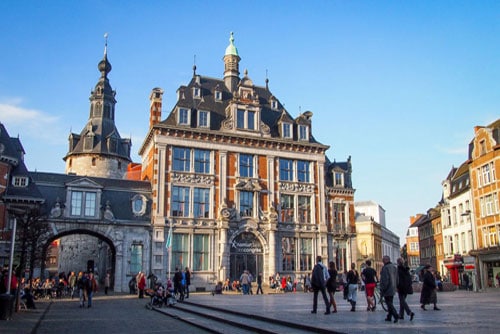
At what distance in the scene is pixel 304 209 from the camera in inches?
1876

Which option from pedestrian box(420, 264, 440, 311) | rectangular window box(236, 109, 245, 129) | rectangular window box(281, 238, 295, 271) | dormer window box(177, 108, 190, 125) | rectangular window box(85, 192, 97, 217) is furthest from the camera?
rectangular window box(236, 109, 245, 129)

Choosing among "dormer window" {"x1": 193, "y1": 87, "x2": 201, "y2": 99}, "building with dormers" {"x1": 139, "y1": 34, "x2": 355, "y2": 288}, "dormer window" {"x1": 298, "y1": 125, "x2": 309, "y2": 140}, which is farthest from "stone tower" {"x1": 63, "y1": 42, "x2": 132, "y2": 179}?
"dormer window" {"x1": 298, "y1": 125, "x2": 309, "y2": 140}

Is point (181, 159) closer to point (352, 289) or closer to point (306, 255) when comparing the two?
point (306, 255)

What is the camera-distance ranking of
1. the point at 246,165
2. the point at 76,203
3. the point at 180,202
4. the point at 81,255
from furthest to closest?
the point at 81,255 < the point at 246,165 < the point at 180,202 < the point at 76,203

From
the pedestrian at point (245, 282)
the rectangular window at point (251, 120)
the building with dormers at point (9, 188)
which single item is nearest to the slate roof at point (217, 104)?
the rectangular window at point (251, 120)

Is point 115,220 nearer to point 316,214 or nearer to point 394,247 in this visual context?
point 316,214

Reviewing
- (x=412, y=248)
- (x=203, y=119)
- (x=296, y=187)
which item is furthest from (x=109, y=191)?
(x=412, y=248)

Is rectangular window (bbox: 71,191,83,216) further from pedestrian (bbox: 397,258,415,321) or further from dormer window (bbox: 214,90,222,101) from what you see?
pedestrian (bbox: 397,258,415,321)

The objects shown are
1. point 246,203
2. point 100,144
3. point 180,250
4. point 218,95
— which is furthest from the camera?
point 100,144

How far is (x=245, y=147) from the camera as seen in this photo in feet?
151

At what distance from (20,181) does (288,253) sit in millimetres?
23462

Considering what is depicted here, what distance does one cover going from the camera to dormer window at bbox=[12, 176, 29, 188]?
122ft

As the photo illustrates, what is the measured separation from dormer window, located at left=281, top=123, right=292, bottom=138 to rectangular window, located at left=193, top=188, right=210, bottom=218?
982 centimetres

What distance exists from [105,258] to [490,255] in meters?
36.3
